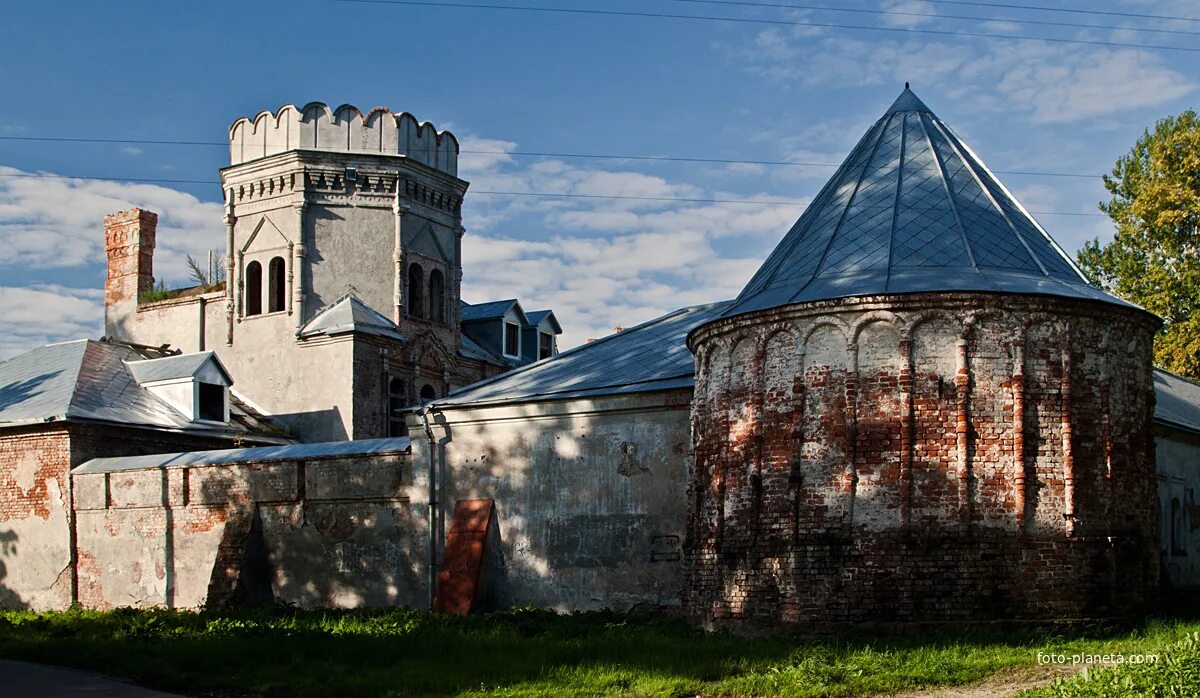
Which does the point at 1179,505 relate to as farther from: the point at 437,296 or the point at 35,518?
the point at 35,518

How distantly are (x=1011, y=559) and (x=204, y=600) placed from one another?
14835 mm

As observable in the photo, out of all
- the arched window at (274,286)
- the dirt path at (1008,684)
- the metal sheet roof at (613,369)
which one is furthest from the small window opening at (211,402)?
the dirt path at (1008,684)

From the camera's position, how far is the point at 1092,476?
14.7 metres

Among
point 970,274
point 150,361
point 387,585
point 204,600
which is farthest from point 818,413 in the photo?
point 150,361

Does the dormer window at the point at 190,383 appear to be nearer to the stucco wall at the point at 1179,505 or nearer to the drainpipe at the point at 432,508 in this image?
the drainpipe at the point at 432,508

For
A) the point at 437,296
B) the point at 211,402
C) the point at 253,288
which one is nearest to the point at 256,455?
the point at 211,402

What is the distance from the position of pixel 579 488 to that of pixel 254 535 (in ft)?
21.9

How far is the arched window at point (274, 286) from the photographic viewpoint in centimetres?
3184

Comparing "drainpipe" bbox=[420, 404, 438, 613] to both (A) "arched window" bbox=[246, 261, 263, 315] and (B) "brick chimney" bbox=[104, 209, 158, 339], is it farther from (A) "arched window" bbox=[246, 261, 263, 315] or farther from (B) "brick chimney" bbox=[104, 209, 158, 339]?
(B) "brick chimney" bbox=[104, 209, 158, 339]

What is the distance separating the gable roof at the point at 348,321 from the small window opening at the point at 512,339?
19.6 feet

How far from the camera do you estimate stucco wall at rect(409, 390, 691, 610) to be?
19141 millimetres

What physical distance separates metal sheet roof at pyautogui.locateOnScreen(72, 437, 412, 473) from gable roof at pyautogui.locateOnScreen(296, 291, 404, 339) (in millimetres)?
5753

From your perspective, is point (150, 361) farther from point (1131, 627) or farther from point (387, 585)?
point (1131, 627)

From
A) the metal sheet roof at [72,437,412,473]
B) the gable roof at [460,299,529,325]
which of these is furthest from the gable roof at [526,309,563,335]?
the metal sheet roof at [72,437,412,473]
